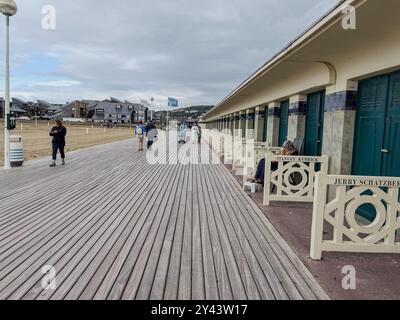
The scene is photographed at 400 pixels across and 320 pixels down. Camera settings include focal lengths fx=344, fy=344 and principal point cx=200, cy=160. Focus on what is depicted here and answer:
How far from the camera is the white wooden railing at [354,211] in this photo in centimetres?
320

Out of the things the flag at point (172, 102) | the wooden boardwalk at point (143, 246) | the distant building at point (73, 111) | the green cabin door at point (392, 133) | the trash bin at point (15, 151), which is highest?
the distant building at point (73, 111)

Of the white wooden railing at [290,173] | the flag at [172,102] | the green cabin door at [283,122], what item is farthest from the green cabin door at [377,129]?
the flag at [172,102]

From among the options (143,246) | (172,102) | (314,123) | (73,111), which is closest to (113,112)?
(73,111)

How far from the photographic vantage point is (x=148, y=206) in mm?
5234

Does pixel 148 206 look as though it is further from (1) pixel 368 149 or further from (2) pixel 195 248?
(1) pixel 368 149

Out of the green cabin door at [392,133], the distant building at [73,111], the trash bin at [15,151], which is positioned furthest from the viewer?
the distant building at [73,111]

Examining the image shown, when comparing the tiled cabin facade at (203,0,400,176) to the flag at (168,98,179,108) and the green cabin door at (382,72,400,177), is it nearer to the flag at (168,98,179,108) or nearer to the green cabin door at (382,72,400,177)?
the green cabin door at (382,72,400,177)

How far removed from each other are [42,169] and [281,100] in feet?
21.8

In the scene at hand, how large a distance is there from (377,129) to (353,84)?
0.92 m

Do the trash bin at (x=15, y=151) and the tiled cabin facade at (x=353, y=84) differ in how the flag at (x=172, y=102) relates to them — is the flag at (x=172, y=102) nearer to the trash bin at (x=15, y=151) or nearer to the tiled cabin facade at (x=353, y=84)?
the trash bin at (x=15, y=151)

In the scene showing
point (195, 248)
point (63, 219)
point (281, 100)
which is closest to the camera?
point (195, 248)

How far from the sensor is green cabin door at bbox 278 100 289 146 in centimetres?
926

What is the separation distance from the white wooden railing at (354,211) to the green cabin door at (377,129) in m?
1.18
